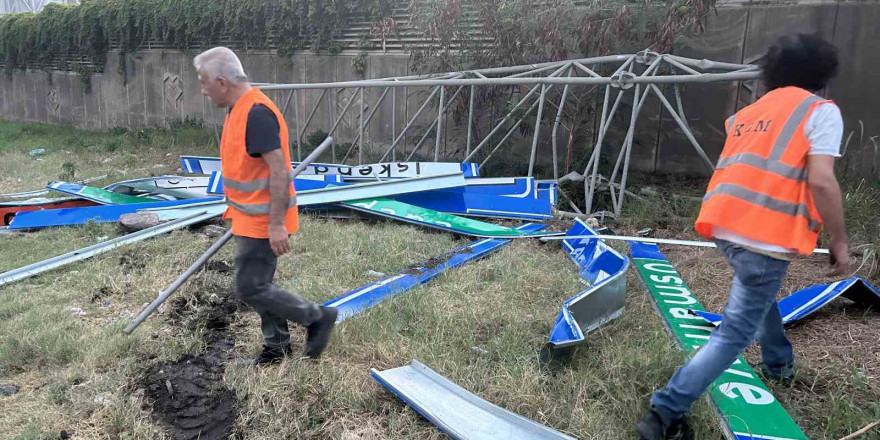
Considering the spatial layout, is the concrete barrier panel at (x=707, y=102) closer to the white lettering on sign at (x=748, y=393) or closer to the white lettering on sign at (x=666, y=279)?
the white lettering on sign at (x=666, y=279)

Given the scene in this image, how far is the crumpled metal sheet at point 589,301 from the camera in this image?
2.82 meters

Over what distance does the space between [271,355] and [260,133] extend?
1158 millimetres

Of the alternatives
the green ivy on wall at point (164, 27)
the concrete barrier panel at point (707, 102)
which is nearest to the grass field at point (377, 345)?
the concrete barrier panel at point (707, 102)

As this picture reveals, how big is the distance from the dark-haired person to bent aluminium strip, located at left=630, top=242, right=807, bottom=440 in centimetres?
24

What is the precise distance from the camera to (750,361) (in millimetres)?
2994

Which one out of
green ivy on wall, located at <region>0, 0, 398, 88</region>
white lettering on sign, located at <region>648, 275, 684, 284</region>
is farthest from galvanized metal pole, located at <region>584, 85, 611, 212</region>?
green ivy on wall, located at <region>0, 0, 398, 88</region>

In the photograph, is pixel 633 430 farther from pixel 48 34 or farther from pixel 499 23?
pixel 48 34

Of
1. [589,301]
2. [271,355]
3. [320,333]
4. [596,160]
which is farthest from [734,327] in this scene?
[596,160]

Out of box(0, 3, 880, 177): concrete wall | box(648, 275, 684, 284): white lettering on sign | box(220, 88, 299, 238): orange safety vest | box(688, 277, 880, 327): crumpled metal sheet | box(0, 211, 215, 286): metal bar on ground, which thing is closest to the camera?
box(220, 88, 299, 238): orange safety vest

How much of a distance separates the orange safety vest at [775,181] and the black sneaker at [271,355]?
6.82ft

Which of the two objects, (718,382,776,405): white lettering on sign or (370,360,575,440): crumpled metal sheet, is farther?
(718,382,776,405): white lettering on sign

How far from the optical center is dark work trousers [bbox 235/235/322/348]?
109 inches

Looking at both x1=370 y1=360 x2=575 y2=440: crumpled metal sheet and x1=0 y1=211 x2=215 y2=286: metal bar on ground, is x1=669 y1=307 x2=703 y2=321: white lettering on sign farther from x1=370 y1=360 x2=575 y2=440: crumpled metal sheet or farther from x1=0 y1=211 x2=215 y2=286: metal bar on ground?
x1=0 y1=211 x2=215 y2=286: metal bar on ground

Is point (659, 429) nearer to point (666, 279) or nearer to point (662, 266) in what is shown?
point (666, 279)
